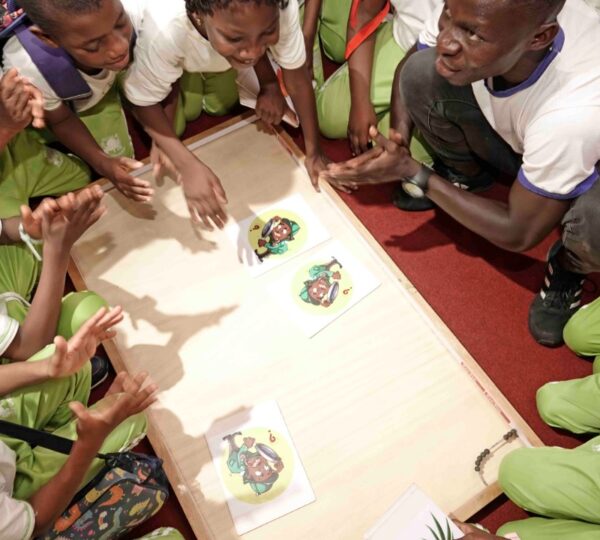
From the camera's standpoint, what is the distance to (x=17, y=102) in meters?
1.48

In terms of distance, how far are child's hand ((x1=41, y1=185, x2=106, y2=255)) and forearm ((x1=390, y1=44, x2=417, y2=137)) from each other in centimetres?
86

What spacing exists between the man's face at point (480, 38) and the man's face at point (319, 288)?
58 centimetres

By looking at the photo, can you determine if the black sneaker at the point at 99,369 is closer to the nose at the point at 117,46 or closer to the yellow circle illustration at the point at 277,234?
the yellow circle illustration at the point at 277,234

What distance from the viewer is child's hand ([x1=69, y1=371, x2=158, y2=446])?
120 centimetres

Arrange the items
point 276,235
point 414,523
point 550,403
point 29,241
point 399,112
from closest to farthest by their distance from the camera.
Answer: point 414,523, point 29,241, point 550,403, point 276,235, point 399,112

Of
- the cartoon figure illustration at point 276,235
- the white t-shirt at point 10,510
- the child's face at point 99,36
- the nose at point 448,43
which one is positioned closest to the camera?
the white t-shirt at point 10,510

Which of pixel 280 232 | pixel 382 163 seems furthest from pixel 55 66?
pixel 382 163

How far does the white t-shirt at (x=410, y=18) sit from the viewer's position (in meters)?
1.78

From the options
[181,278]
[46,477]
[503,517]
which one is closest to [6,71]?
[181,278]

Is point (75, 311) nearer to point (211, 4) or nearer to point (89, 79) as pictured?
point (89, 79)

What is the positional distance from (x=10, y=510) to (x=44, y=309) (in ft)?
1.49

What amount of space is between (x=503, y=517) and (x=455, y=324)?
0.51m

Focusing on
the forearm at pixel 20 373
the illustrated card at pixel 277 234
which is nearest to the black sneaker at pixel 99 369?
the forearm at pixel 20 373

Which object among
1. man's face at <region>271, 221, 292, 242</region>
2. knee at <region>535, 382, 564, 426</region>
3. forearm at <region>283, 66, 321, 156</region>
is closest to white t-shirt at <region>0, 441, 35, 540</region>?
man's face at <region>271, 221, 292, 242</region>
